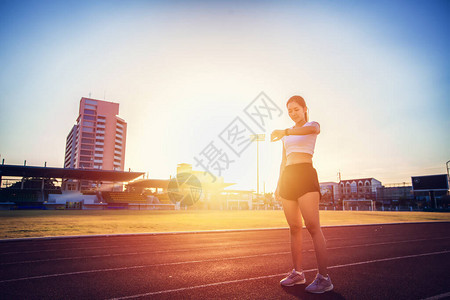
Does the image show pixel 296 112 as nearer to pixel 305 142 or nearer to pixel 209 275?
pixel 305 142

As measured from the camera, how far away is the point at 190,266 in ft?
14.6

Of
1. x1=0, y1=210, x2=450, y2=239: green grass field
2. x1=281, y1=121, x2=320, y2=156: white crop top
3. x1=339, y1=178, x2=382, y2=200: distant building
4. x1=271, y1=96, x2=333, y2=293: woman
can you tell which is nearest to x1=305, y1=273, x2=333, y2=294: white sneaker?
x1=271, y1=96, x2=333, y2=293: woman

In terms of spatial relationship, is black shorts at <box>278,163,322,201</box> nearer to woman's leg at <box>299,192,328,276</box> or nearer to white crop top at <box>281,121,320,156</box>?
woman's leg at <box>299,192,328,276</box>

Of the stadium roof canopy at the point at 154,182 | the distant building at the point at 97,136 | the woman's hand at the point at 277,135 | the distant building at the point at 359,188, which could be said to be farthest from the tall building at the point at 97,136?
the woman's hand at the point at 277,135

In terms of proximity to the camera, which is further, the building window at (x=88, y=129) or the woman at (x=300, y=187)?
the building window at (x=88, y=129)

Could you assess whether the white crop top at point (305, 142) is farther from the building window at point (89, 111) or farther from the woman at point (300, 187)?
the building window at point (89, 111)

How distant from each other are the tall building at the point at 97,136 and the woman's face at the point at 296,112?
367 feet

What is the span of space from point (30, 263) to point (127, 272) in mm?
2154

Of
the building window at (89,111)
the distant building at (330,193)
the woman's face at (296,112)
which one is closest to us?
the woman's face at (296,112)

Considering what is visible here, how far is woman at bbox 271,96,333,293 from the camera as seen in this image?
294cm

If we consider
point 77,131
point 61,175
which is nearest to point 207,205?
point 61,175

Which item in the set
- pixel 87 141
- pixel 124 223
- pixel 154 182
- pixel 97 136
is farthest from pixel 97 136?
pixel 124 223

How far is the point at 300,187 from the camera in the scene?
301 cm

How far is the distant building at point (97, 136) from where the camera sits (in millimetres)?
104125
